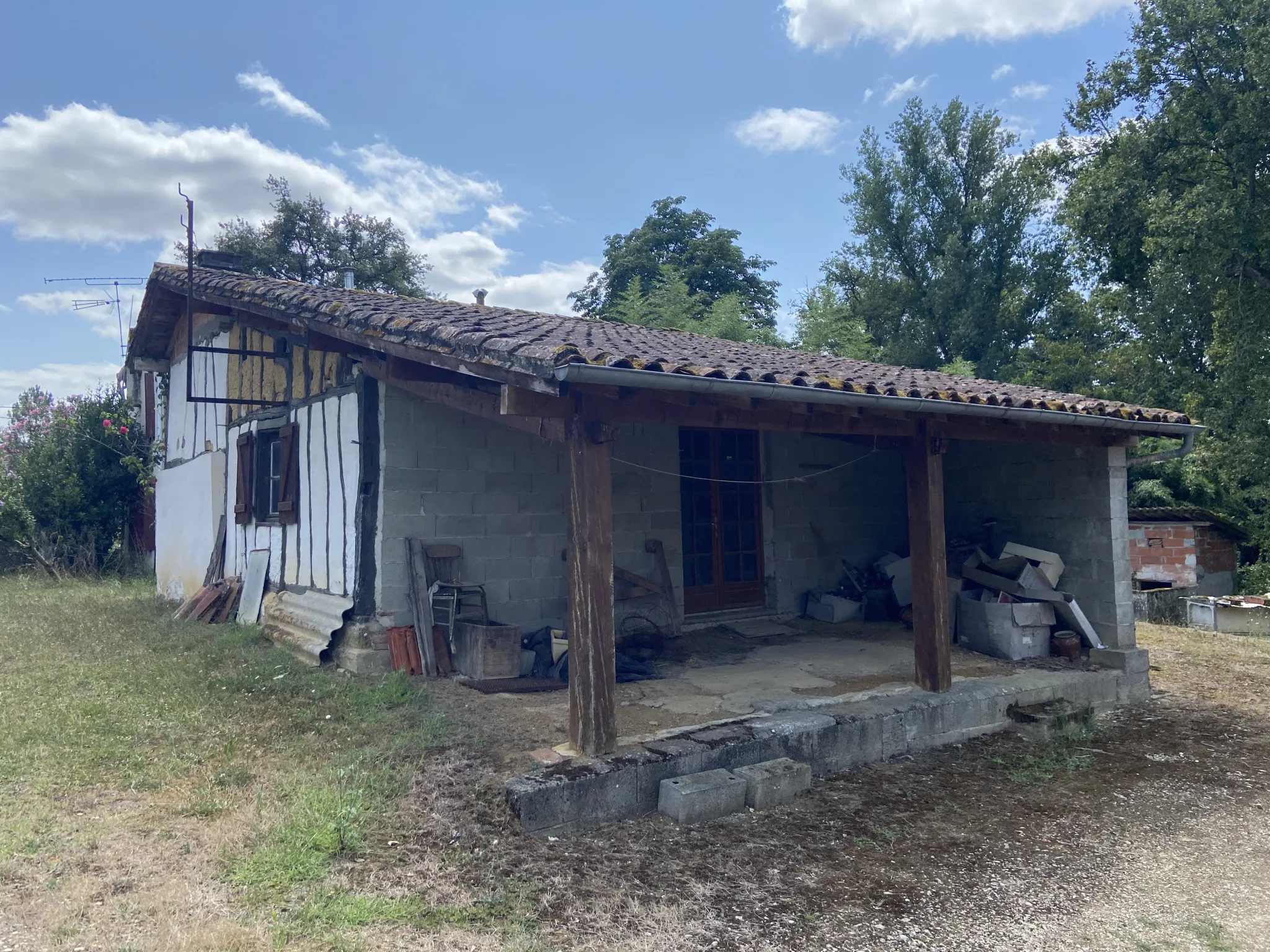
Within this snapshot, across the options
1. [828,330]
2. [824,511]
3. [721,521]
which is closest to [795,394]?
[721,521]

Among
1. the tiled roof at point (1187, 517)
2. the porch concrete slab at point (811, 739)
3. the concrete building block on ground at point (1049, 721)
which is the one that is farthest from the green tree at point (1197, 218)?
the concrete building block on ground at point (1049, 721)

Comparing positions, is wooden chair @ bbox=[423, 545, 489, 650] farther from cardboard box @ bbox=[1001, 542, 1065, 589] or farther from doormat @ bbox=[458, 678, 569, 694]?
cardboard box @ bbox=[1001, 542, 1065, 589]

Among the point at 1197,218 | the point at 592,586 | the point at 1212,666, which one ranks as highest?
the point at 1197,218

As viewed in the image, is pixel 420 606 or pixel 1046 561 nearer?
pixel 420 606

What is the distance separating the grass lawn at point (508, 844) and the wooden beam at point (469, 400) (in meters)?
1.91

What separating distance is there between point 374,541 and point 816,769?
385 cm

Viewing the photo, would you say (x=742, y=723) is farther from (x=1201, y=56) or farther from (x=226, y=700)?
(x=1201, y=56)

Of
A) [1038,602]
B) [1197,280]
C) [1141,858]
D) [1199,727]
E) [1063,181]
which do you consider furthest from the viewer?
[1063,181]

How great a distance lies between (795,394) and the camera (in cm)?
470

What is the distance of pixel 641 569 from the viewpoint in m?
8.32

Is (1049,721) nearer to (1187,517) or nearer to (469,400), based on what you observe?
(469,400)

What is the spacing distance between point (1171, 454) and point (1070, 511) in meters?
0.99

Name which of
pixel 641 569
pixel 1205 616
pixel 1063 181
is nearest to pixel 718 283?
pixel 1063 181

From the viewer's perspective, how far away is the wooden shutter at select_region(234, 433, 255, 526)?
9.38m
